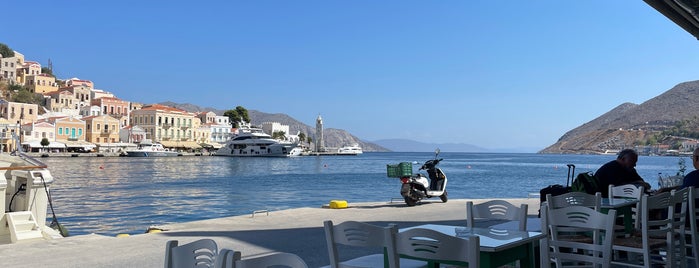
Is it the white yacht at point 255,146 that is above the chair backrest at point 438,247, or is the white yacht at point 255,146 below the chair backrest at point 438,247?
above

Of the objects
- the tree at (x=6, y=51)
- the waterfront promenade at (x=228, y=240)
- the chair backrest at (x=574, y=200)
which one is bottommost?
the waterfront promenade at (x=228, y=240)

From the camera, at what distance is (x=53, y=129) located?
80.6 metres

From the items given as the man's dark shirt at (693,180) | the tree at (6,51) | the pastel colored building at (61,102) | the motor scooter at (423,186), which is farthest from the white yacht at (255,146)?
the man's dark shirt at (693,180)

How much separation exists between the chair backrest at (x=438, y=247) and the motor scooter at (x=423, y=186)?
31.1ft

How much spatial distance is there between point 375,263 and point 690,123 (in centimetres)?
11146

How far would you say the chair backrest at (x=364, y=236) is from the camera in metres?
2.72

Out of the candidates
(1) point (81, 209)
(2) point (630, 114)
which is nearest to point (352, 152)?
(2) point (630, 114)

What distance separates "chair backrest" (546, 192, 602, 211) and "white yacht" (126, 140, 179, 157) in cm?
9004

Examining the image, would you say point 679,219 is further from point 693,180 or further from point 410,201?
point 410,201

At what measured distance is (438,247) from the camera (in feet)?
8.40

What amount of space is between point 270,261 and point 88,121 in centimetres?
9425

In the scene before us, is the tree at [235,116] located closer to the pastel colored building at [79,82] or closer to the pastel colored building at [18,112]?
the pastel colored building at [79,82]

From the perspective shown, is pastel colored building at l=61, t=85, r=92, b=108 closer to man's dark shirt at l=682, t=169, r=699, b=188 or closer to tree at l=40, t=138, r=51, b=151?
tree at l=40, t=138, r=51, b=151

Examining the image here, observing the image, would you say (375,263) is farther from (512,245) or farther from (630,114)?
(630,114)
